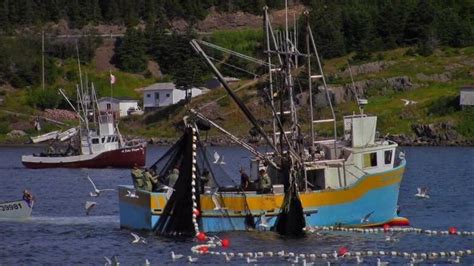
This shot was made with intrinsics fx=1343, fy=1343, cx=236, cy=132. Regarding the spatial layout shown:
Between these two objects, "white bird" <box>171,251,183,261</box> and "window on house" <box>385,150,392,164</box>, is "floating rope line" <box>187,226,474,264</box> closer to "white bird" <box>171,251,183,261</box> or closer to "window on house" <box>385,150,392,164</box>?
"white bird" <box>171,251,183,261</box>

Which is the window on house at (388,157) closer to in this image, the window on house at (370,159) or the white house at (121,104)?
the window on house at (370,159)

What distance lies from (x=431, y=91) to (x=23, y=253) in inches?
4431

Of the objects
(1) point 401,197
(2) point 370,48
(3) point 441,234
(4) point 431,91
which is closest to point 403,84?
(4) point 431,91

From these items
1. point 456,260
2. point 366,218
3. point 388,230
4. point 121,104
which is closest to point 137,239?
point 366,218

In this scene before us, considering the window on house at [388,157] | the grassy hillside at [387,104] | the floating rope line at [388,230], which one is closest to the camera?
the floating rope line at [388,230]

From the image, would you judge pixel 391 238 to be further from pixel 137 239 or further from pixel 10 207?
pixel 10 207

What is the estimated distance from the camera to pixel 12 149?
Answer: 174000 mm

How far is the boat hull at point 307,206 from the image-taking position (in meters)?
57.8

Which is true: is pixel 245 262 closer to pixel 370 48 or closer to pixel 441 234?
pixel 441 234

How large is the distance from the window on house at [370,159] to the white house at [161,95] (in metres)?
124

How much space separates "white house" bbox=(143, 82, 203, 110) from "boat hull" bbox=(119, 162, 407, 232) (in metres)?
124

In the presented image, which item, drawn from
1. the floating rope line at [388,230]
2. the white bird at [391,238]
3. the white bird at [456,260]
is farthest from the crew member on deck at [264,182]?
the white bird at [456,260]

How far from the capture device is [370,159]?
201 feet

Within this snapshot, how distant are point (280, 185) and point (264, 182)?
71cm
